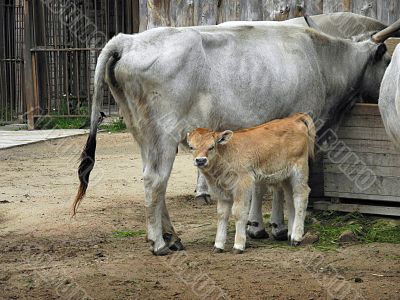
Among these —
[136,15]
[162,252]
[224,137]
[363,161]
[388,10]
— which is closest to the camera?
[224,137]

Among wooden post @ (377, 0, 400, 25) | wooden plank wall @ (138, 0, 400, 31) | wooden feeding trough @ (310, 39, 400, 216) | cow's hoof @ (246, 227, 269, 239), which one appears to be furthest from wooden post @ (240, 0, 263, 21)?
cow's hoof @ (246, 227, 269, 239)

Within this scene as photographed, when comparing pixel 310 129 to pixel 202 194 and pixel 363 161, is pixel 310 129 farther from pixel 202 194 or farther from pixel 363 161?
pixel 202 194

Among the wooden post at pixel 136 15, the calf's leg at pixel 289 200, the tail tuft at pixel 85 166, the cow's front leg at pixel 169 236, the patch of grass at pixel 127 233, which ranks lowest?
the patch of grass at pixel 127 233

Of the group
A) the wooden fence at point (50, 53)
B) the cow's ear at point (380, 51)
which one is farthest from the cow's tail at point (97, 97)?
the wooden fence at point (50, 53)

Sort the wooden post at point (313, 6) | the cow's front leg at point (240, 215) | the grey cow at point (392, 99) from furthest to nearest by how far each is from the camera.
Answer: the wooden post at point (313, 6) < the cow's front leg at point (240, 215) < the grey cow at point (392, 99)

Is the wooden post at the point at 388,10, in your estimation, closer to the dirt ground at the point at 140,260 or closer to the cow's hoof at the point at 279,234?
the dirt ground at the point at 140,260

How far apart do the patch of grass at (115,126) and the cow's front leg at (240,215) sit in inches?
323

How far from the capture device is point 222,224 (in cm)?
720

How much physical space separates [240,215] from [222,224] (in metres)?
0.17

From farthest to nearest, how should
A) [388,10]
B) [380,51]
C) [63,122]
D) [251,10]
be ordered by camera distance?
[63,122]
[251,10]
[388,10]
[380,51]

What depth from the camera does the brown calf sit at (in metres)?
7.04

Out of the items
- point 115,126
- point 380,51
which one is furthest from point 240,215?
point 115,126

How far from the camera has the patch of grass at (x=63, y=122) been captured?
15742 mm

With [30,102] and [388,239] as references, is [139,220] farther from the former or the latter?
[30,102]
